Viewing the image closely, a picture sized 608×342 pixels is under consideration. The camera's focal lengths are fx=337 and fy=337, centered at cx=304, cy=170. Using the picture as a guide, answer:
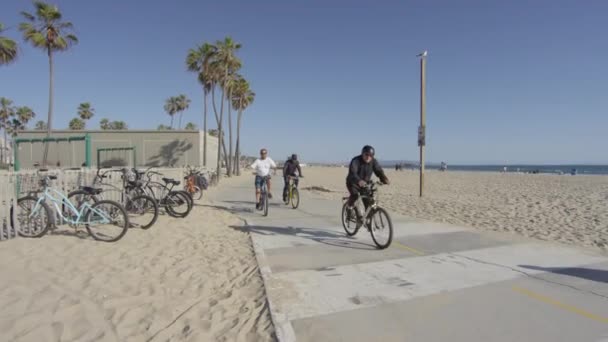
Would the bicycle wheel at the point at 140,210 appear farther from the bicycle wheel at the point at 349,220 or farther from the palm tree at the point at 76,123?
the palm tree at the point at 76,123

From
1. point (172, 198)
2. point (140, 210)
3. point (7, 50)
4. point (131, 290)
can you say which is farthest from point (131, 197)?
point (7, 50)

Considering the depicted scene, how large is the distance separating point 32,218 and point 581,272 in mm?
8624

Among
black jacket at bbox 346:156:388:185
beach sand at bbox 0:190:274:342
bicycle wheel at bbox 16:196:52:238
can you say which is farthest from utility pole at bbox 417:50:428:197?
bicycle wheel at bbox 16:196:52:238

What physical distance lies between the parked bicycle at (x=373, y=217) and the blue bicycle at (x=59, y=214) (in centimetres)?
416

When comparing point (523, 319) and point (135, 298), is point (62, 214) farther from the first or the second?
point (523, 319)

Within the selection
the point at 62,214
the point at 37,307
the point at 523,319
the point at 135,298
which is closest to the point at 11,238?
the point at 62,214

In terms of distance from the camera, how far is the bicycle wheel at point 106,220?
604 cm

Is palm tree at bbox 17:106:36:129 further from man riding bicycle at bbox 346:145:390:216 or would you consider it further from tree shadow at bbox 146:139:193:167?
man riding bicycle at bbox 346:145:390:216

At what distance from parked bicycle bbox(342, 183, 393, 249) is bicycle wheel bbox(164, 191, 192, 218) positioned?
4.46m

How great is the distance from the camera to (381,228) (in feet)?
18.5

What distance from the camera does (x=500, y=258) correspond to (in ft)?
16.3

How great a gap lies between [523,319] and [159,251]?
4.98 meters

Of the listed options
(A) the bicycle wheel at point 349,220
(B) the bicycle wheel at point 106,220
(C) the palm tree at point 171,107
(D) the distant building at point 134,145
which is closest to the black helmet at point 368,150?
(A) the bicycle wheel at point 349,220

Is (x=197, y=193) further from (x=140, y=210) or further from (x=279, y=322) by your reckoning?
(x=279, y=322)
